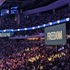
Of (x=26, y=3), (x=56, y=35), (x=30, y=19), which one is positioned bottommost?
(x=56, y=35)

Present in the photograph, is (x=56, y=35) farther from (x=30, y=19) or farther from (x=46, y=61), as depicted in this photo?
(x=30, y=19)

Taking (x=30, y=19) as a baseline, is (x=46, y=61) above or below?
below

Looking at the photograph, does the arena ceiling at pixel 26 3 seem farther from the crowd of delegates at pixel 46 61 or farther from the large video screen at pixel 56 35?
the crowd of delegates at pixel 46 61

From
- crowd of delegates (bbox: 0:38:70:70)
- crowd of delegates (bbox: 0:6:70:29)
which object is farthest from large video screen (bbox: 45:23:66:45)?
crowd of delegates (bbox: 0:6:70:29)

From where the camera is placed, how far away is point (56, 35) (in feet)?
55.8

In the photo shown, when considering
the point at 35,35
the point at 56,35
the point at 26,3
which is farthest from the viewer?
the point at 26,3

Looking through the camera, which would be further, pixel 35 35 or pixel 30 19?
pixel 30 19

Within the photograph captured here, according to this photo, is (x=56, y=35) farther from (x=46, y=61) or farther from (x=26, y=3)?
(x=26, y=3)

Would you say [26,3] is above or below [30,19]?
above

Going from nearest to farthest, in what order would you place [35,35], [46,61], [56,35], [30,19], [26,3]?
[46,61]
[56,35]
[35,35]
[30,19]
[26,3]

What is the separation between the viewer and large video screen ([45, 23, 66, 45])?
15.9 m

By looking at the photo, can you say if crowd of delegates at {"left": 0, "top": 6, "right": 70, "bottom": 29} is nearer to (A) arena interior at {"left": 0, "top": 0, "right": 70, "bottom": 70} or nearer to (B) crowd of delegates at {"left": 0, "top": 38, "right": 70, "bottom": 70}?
(A) arena interior at {"left": 0, "top": 0, "right": 70, "bottom": 70}

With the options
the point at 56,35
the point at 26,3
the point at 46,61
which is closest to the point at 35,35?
the point at 56,35

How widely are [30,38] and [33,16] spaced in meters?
4.43
